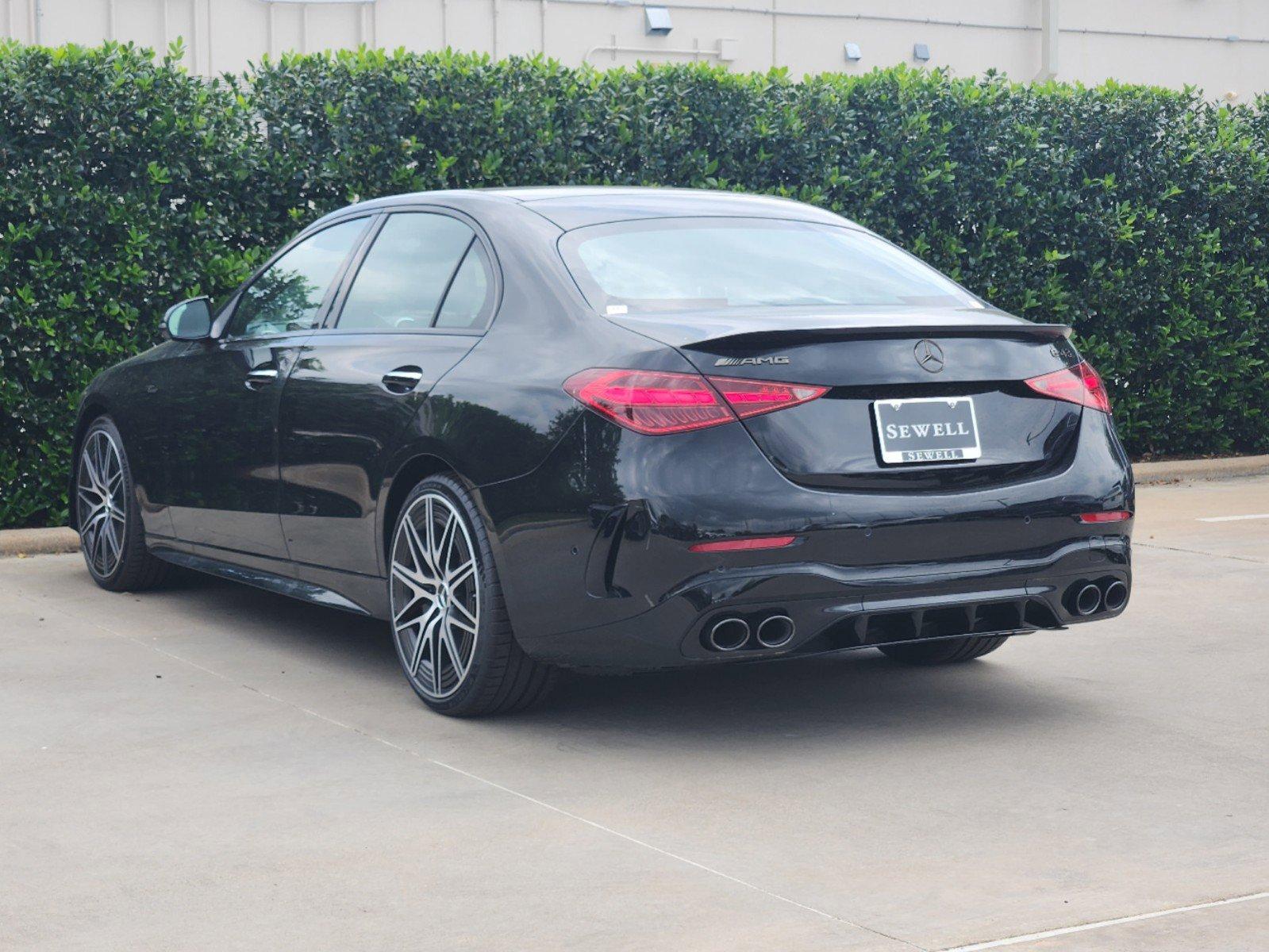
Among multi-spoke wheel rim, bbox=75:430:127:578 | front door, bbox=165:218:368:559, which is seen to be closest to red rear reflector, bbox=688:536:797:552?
front door, bbox=165:218:368:559

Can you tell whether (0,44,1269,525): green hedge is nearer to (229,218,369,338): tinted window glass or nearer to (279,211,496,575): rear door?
(229,218,369,338): tinted window glass

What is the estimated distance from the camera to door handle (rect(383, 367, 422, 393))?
5.83 m

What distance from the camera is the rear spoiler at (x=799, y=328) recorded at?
5055 millimetres

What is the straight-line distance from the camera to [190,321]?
7348 mm

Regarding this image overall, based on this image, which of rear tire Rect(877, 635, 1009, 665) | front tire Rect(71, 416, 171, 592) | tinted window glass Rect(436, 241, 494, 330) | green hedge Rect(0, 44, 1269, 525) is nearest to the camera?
tinted window glass Rect(436, 241, 494, 330)

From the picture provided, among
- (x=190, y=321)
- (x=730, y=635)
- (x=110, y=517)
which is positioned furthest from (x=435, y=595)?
(x=110, y=517)

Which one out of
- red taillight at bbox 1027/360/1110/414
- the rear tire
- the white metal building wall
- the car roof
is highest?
the white metal building wall

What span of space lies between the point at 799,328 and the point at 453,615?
1.37m

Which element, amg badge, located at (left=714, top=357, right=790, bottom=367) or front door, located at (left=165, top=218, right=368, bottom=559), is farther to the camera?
front door, located at (left=165, top=218, right=368, bottom=559)

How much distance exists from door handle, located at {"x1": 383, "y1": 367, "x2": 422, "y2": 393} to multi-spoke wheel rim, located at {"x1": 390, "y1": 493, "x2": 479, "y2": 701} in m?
0.37

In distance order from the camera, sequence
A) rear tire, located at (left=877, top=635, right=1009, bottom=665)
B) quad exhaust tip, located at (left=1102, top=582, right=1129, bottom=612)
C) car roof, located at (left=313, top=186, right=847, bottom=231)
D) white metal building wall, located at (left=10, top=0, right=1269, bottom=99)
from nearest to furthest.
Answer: quad exhaust tip, located at (left=1102, top=582, right=1129, bottom=612), car roof, located at (left=313, top=186, right=847, bottom=231), rear tire, located at (left=877, top=635, right=1009, bottom=665), white metal building wall, located at (left=10, top=0, right=1269, bottom=99)

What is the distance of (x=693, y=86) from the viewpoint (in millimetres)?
11578

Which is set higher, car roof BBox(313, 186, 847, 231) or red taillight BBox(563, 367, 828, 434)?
car roof BBox(313, 186, 847, 231)

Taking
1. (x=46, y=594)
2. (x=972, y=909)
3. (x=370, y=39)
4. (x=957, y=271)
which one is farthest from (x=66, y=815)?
(x=370, y=39)
